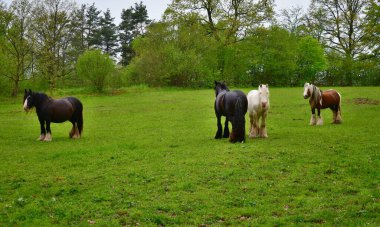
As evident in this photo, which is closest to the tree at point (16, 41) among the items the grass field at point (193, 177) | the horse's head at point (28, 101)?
the grass field at point (193, 177)

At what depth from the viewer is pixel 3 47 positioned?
39906mm

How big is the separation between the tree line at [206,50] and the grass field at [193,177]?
2517 centimetres

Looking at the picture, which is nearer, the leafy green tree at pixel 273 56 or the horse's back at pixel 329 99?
the horse's back at pixel 329 99

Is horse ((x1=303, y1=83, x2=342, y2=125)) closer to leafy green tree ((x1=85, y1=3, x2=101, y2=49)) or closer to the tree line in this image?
the tree line

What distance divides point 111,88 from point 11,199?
35.5m

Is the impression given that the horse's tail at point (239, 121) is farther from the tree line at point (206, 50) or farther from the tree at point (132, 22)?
the tree at point (132, 22)

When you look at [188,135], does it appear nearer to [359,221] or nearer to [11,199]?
[11,199]

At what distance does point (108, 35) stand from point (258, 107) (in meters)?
65.3

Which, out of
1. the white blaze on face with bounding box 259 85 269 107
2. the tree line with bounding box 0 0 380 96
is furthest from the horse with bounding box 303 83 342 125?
the tree line with bounding box 0 0 380 96

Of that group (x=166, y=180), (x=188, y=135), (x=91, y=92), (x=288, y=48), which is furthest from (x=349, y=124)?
(x=288, y=48)

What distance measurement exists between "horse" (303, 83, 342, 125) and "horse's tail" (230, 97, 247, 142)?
18.3ft

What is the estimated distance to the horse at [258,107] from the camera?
49.7ft

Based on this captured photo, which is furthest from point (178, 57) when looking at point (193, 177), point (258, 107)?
point (193, 177)

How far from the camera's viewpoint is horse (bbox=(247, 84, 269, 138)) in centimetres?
1514
